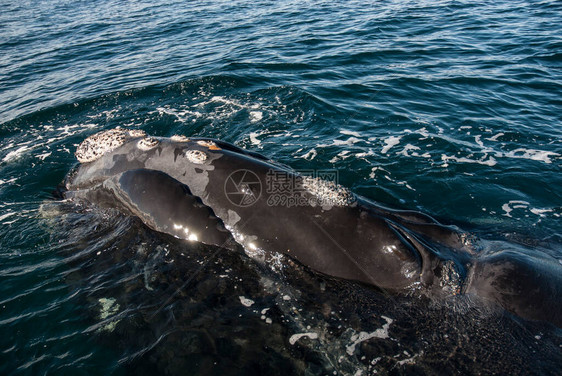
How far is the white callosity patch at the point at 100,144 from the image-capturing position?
603 centimetres

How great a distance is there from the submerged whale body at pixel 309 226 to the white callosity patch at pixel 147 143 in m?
0.02

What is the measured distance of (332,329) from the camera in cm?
462

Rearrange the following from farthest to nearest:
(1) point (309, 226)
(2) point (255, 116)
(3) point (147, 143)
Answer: (2) point (255, 116) < (3) point (147, 143) < (1) point (309, 226)

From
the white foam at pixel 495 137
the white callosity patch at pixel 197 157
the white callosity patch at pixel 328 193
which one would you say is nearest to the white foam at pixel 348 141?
the white foam at pixel 495 137

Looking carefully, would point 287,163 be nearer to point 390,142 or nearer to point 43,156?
point 390,142

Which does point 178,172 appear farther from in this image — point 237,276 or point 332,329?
point 332,329

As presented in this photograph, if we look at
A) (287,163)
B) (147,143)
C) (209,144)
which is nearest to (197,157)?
(209,144)

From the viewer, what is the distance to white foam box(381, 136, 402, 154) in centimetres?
1043

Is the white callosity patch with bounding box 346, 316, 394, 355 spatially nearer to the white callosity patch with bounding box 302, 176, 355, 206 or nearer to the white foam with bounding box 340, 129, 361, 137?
the white callosity patch with bounding box 302, 176, 355, 206

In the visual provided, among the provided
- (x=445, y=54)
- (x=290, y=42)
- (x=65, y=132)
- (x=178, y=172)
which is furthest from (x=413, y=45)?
(x=178, y=172)

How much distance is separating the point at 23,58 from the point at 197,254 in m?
21.6

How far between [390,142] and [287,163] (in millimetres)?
3169

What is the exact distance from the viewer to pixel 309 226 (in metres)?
4.91

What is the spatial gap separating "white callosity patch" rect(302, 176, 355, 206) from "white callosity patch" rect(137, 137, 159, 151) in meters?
2.36
